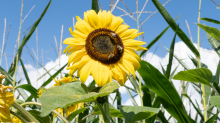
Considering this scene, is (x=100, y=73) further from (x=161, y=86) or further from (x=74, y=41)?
(x=161, y=86)

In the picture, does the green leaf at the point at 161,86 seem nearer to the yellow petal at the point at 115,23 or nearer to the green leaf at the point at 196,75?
the green leaf at the point at 196,75

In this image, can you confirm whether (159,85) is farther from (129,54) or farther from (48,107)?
(48,107)

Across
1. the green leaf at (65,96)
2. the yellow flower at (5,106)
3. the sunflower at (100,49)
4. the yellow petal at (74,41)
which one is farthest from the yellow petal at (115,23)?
the yellow flower at (5,106)

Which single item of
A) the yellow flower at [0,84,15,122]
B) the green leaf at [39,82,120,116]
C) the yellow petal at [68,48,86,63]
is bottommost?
the green leaf at [39,82,120,116]

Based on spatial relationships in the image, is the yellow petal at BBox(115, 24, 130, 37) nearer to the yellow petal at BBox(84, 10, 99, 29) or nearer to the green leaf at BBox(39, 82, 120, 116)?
the yellow petal at BBox(84, 10, 99, 29)

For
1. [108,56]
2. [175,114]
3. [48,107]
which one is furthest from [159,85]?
[48,107]

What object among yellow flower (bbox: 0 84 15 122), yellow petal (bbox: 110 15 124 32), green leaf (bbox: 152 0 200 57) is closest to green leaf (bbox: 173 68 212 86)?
green leaf (bbox: 152 0 200 57)
